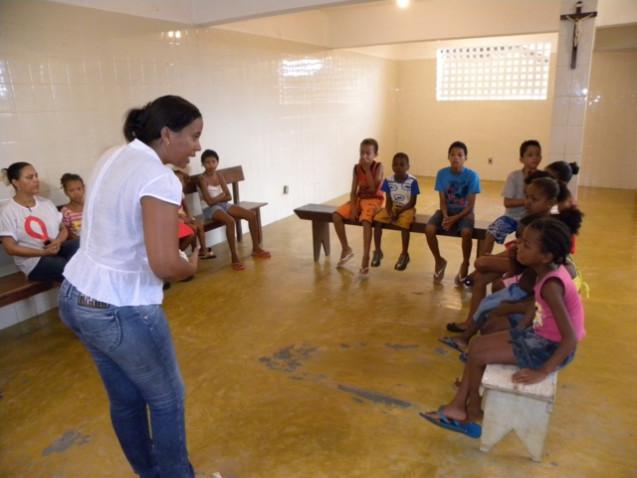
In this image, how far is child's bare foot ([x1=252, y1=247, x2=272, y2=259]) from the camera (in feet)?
14.7

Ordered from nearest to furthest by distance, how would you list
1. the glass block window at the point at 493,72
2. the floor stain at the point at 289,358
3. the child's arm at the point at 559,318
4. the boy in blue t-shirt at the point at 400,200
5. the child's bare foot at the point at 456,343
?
the child's arm at the point at 559,318, the floor stain at the point at 289,358, the child's bare foot at the point at 456,343, the boy in blue t-shirt at the point at 400,200, the glass block window at the point at 493,72

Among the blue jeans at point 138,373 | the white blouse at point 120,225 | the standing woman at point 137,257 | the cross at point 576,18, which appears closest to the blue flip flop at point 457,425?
the blue jeans at point 138,373

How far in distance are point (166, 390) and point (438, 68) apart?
8164mm

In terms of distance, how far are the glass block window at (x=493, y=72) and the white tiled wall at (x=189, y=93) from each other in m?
1.47

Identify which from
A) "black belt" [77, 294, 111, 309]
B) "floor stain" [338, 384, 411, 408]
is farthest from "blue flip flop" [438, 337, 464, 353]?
"black belt" [77, 294, 111, 309]

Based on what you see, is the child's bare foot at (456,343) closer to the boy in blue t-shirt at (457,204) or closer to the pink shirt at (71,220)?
the boy in blue t-shirt at (457,204)

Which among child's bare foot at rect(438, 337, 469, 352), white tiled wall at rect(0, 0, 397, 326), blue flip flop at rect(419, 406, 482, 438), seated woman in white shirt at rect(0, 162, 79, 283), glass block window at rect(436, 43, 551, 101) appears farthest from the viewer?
glass block window at rect(436, 43, 551, 101)

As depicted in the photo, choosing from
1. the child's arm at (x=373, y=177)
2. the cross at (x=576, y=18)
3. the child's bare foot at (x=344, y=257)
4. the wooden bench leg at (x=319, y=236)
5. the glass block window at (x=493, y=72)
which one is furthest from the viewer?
the glass block window at (x=493, y=72)

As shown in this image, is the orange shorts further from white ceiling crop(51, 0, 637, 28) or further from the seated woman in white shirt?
the seated woman in white shirt

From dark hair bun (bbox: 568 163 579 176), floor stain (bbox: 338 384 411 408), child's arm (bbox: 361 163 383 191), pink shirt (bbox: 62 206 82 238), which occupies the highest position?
dark hair bun (bbox: 568 163 579 176)

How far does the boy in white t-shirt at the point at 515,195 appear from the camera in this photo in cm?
328

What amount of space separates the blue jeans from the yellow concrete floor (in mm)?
425

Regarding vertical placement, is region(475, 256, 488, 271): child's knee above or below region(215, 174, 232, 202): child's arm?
below

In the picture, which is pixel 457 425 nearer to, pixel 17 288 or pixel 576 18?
pixel 17 288
